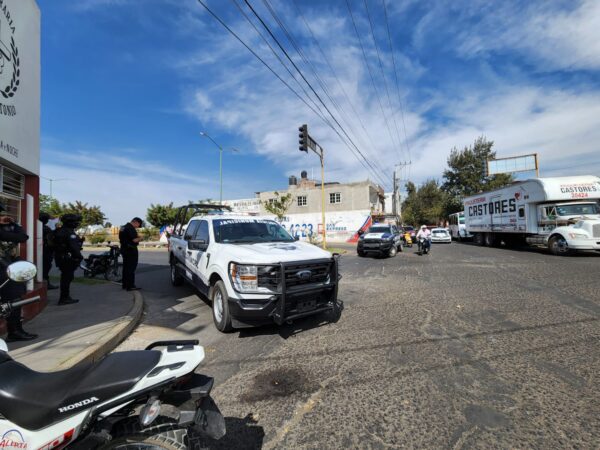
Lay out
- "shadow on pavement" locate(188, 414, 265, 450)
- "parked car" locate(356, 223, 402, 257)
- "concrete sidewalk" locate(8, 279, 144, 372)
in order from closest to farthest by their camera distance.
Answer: "shadow on pavement" locate(188, 414, 265, 450) < "concrete sidewalk" locate(8, 279, 144, 372) < "parked car" locate(356, 223, 402, 257)

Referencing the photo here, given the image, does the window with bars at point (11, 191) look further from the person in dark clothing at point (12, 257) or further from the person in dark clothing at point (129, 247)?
the person in dark clothing at point (129, 247)

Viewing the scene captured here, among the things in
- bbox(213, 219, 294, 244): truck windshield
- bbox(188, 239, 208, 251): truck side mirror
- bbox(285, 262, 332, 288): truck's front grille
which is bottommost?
bbox(285, 262, 332, 288): truck's front grille

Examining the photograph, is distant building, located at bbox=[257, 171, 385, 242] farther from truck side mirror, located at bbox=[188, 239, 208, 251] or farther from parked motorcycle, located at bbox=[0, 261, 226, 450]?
parked motorcycle, located at bbox=[0, 261, 226, 450]

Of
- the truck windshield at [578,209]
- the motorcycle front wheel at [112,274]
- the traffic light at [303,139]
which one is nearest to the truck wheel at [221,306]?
the motorcycle front wheel at [112,274]

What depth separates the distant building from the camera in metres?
33.9

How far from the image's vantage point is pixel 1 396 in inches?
57.5

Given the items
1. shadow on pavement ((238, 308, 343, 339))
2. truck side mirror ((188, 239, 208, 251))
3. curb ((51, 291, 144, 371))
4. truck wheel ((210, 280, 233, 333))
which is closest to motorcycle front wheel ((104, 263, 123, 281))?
curb ((51, 291, 144, 371))

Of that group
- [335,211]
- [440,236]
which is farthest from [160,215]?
[440,236]

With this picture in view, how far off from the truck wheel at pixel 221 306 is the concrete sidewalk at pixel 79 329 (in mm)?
1378

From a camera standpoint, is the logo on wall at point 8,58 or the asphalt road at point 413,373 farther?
the logo on wall at point 8,58

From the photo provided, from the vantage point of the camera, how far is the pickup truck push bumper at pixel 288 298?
161 inches

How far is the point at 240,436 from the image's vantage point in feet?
7.80

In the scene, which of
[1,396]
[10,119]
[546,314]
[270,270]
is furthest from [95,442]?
[546,314]

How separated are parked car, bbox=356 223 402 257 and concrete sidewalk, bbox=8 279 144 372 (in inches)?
448
